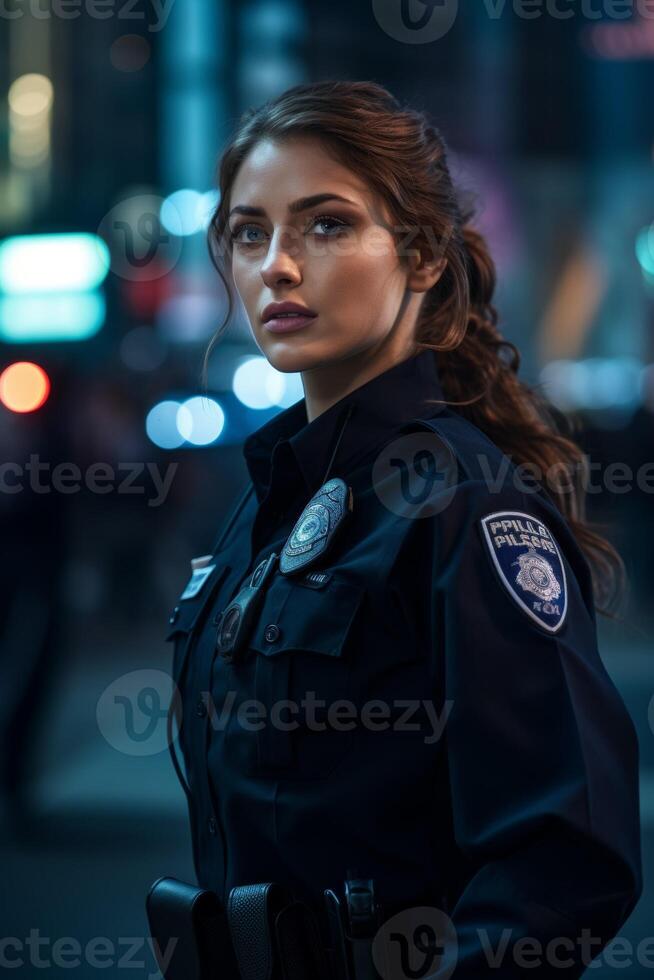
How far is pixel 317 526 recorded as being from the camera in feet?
5.34

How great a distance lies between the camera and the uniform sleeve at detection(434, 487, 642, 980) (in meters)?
1.32

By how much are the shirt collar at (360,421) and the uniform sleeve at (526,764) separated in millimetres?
297

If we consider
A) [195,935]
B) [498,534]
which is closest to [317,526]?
[498,534]

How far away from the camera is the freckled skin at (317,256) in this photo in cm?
169

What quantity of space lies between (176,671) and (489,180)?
24748mm

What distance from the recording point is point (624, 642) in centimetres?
878

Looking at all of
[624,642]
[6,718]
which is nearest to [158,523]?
[624,642]

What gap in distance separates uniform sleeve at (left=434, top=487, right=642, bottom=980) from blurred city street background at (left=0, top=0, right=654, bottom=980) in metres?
0.86

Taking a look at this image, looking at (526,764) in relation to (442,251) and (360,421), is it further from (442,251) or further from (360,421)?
(442,251)

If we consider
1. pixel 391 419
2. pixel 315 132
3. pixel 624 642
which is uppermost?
pixel 315 132

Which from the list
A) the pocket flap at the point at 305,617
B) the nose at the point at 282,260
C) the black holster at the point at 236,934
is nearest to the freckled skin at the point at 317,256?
the nose at the point at 282,260

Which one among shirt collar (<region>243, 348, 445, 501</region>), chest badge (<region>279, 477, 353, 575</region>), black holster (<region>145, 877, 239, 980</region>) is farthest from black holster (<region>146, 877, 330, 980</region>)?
shirt collar (<region>243, 348, 445, 501</region>)

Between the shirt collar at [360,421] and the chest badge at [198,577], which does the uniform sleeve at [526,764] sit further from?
the chest badge at [198,577]

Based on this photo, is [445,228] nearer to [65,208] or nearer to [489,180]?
[65,208]
